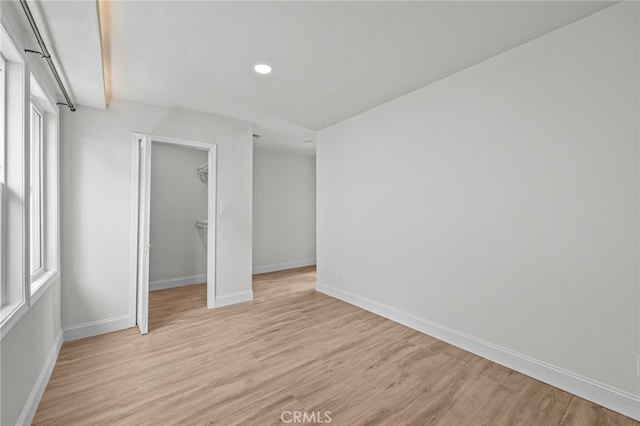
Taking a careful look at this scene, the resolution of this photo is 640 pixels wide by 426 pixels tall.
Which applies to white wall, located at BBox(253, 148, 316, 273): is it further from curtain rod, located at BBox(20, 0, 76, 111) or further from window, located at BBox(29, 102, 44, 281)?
window, located at BBox(29, 102, 44, 281)

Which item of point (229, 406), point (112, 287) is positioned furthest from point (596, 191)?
point (112, 287)

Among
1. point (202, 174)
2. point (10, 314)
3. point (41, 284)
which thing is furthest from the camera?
point (202, 174)

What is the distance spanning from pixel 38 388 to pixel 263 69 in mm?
2819

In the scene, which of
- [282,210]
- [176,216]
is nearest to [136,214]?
[176,216]

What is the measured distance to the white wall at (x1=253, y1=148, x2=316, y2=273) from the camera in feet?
18.7

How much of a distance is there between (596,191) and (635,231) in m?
0.30

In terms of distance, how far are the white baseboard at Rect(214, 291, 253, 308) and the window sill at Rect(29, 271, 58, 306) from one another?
5.39 ft

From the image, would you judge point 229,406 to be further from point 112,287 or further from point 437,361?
point 112,287

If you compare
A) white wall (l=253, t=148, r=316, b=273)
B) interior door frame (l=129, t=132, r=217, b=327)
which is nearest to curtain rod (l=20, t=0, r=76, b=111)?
interior door frame (l=129, t=132, r=217, b=327)

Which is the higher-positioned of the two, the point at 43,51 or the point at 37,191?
the point at 43,51

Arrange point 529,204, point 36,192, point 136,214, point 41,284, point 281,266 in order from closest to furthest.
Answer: point 41,284 → point 529,204 → point 36,192 → point 136,214 → point 281,266

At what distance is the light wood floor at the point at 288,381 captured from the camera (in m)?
1.74

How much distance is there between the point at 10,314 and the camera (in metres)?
1.44

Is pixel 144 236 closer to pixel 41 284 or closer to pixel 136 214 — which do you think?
pixel 136 214
